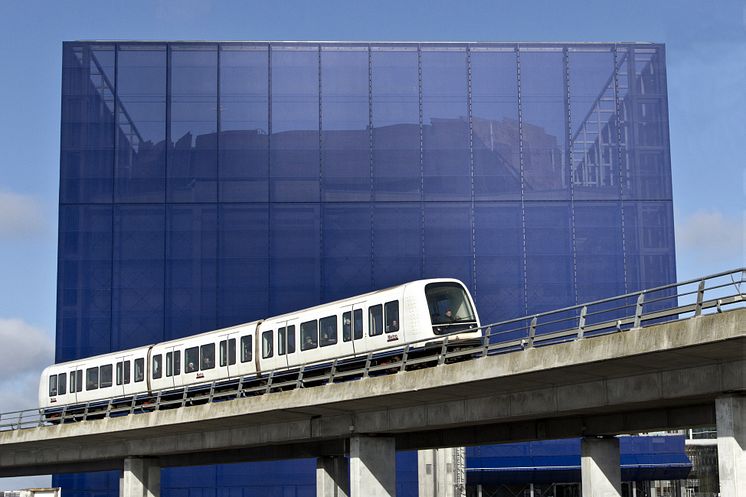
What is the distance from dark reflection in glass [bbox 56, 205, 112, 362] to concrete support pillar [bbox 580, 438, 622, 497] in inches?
2247

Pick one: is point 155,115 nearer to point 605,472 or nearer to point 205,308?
point 205,308

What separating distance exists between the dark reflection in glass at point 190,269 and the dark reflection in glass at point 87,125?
618 cm

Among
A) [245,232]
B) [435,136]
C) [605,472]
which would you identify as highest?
[435,136]

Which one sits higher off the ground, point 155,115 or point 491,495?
point 155,115

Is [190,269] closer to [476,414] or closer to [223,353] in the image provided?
[223,353]

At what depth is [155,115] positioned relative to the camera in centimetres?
8856

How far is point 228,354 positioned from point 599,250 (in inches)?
1654

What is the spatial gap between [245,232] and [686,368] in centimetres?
6135

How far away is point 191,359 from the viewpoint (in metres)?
53.4

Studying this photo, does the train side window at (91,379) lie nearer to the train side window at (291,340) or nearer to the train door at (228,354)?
the train door at (228,354)

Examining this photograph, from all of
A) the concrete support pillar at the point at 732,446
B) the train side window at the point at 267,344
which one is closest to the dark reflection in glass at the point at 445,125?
the train side window at the point at 267,344

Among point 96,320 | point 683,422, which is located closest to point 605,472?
point 683,422

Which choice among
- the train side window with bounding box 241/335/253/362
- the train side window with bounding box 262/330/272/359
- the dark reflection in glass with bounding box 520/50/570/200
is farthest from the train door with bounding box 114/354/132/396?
the dark reflection in glass with bounding box 520/50/570/200

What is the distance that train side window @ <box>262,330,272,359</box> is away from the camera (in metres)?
48.7
